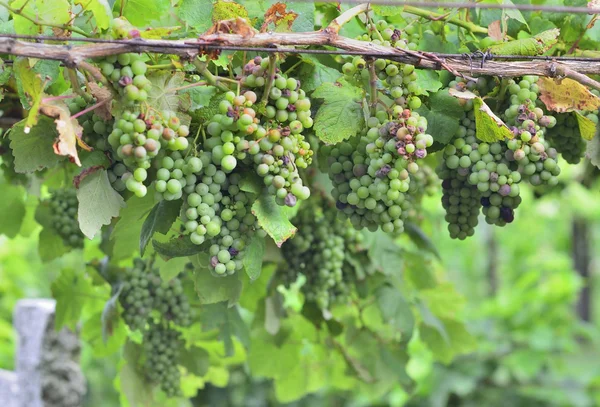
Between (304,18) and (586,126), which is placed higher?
(304,18)

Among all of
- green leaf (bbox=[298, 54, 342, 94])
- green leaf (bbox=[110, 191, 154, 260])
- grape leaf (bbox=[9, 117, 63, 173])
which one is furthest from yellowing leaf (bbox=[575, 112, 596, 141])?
grape leaf (bbox=[9, 117, 63, 173])

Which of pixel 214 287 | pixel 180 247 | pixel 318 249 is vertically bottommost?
pixel 318 249

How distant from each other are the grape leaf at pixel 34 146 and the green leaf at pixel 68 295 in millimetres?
982

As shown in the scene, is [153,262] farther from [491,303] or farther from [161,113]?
[491,303]

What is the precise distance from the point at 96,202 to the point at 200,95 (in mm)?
261

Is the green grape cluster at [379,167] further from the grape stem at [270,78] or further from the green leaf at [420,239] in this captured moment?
the green leaf at [420,239]

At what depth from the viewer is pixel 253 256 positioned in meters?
1.29

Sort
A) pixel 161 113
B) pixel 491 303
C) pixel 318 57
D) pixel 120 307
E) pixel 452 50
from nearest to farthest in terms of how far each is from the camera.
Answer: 1. pixel 161 113
2. pixel 318 57
3. pixel 452 50
4. pixel 120 307
5. pixel 491 303

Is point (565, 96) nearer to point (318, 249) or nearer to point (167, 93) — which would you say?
point (167, 93)

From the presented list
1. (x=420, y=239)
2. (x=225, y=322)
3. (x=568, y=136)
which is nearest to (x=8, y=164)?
(x=225, y=322)

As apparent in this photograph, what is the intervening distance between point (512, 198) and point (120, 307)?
1211 mm

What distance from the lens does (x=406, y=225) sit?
2.13 meters

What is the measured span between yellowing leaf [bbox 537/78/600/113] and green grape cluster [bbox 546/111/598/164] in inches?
4.1

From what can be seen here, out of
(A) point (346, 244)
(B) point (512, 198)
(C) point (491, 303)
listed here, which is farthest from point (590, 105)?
(C) point (491, 303)
